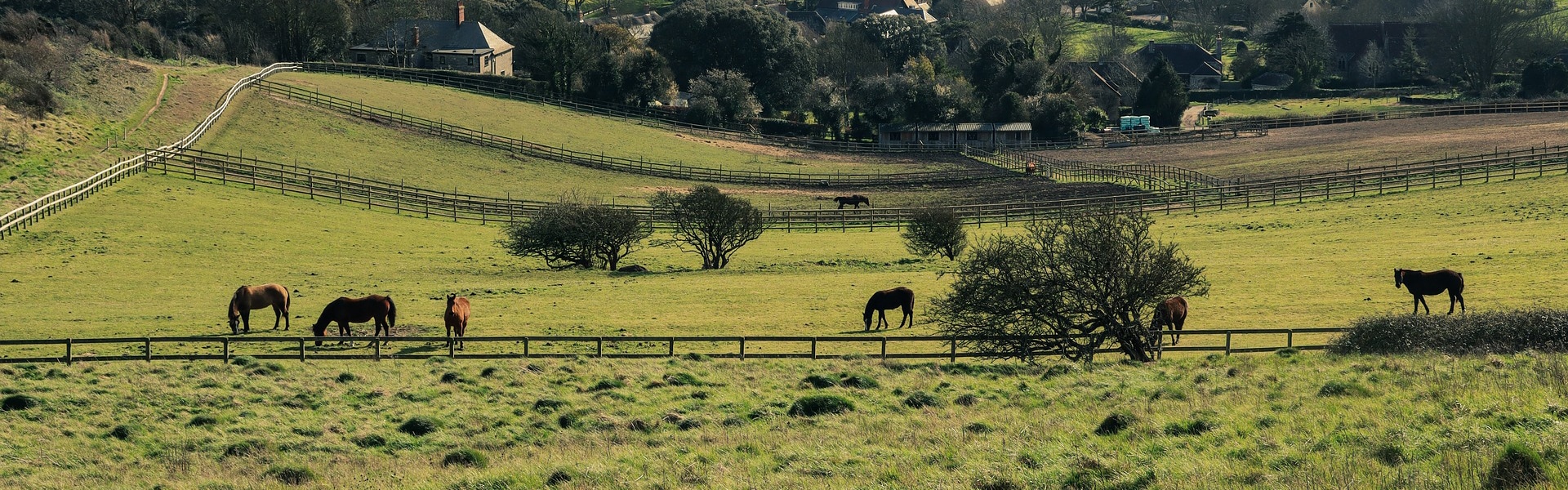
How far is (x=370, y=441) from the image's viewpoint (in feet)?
70.2

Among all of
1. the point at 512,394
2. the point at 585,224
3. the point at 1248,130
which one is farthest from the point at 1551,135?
the point at 512,394

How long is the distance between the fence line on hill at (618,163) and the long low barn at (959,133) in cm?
1701

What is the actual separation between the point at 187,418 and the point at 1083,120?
92269 mm

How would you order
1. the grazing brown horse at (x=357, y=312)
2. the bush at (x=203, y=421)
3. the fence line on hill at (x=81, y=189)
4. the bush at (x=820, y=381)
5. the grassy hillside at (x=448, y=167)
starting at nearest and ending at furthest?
the bush at (x=203, y=421)
the bush at (x=820, y=381)
the grazing brown horse at (x=357, y=312)
the fence line on hill at (x=81, y=189)
the grassy hillside at (x=448, y=167)

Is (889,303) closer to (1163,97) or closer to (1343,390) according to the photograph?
(1343,390)

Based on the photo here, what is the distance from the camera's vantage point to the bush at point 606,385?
25.2 meters

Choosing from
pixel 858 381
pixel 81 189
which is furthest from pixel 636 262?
pixel 858 381

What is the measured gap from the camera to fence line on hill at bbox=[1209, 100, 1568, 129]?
9462cm

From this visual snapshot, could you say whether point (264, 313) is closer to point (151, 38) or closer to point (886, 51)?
point (151, 38)

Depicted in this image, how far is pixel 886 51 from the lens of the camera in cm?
13062

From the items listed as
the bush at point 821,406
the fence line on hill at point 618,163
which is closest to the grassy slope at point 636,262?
the bush at point 821,406

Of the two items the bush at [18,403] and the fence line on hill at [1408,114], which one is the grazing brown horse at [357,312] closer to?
the bush at [18,403]

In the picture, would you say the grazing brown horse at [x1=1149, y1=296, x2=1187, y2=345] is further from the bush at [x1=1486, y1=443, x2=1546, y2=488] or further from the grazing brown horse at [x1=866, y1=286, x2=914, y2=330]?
the bush at [x1=1486, y1=443, x2=1546, y2=488]

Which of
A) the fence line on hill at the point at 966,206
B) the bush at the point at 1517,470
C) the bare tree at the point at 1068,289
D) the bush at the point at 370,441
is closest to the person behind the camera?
the bush at the point at 1517,470
